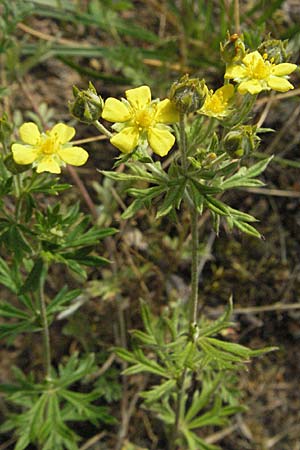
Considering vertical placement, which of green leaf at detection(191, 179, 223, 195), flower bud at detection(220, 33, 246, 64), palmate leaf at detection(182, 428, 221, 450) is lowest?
palmate leaf at detection(182, 428, 221, 450)

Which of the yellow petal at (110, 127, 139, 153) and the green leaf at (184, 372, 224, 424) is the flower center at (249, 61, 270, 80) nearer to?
the yellow petal at (110, 127, 139, 153)

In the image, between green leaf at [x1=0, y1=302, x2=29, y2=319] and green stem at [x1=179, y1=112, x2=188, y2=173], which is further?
green leaf at [x1=0, y1=302, x2=29, y2=319]

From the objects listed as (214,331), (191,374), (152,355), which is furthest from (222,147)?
(152,355)

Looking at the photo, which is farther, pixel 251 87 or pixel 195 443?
pixel 195 443

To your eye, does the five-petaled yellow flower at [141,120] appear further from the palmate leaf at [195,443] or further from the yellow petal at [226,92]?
the palmate leaf at [195,443]

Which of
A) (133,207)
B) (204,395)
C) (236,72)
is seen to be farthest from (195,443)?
Result: (236,72)

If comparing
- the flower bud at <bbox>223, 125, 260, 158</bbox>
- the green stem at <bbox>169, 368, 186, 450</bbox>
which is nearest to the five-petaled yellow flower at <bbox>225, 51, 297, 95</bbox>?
the flower bud at <bbox>223, 125, 260, 158</bbox>

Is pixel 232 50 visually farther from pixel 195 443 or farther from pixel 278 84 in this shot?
pixel 195 443
